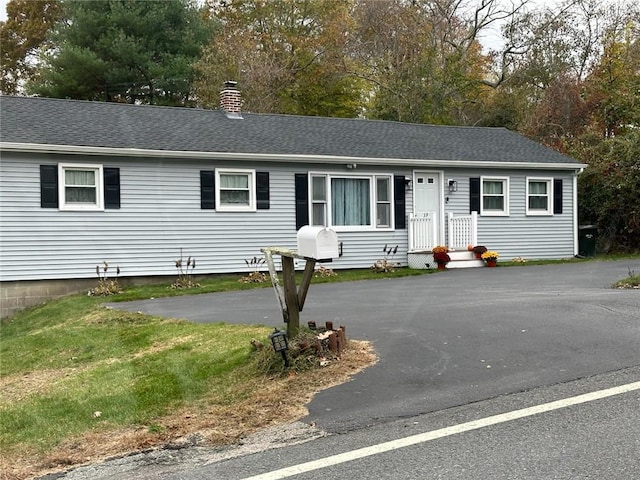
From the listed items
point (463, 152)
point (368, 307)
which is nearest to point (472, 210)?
point (463, 152)

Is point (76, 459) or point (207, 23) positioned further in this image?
point (207, 23)

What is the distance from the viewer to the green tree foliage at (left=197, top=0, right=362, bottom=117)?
31047mm

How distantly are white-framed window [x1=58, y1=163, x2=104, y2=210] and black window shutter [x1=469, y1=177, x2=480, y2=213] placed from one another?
10.2m

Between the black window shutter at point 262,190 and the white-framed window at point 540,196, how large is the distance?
8298 millimetres

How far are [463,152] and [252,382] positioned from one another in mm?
14797

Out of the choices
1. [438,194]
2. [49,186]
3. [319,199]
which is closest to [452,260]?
[438,194]

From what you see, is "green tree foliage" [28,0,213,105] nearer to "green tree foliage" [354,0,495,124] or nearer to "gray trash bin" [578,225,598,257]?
"green tree foliage" [354,0,495,124]

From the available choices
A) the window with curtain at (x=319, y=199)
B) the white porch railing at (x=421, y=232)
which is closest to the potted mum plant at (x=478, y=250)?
the white porch railing at (x=421, y=232)

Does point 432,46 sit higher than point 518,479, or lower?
higher

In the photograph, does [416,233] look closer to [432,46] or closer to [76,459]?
[76,459]

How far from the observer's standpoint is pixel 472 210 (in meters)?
18.7

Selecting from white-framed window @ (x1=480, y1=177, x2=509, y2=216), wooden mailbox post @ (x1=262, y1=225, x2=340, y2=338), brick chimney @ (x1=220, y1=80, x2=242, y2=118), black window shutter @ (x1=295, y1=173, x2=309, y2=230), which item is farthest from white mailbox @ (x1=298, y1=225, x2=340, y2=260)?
white-framed window @ (x1=480, y1=177, x2=509, y2=216)

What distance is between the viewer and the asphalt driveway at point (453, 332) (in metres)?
5.18

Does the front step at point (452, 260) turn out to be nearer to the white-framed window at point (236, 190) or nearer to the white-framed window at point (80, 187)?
the white-framed window at point (236, 190)
